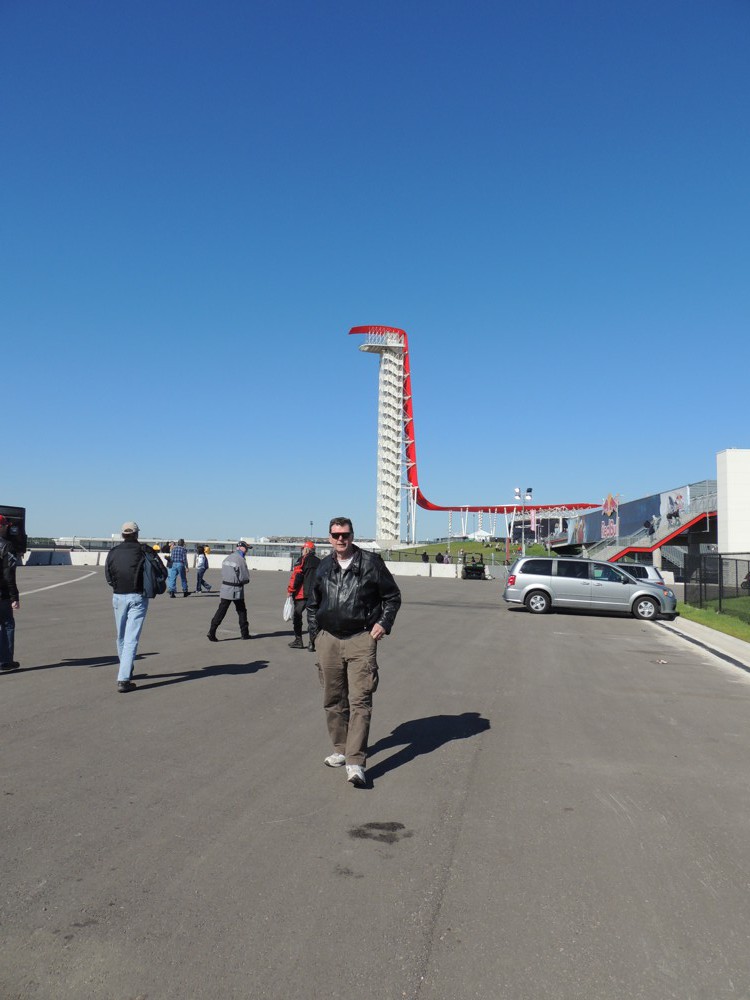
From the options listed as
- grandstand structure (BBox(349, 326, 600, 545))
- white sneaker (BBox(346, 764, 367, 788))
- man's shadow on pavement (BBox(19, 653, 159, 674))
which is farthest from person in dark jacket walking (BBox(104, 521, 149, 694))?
grandstand structure (BBox(349, 326, 600, 545))

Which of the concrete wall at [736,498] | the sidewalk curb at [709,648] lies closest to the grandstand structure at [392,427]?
the concrete wall at [736,498]

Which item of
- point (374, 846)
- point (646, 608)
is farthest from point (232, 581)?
point (646, 608)

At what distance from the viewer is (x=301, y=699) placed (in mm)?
8727

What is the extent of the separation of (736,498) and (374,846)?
140 feet

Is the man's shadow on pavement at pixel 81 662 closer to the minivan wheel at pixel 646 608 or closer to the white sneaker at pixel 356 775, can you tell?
the white sneaker at pixel 356 775

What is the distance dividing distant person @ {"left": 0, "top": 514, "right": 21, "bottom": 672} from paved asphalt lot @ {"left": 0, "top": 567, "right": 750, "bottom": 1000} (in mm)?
524

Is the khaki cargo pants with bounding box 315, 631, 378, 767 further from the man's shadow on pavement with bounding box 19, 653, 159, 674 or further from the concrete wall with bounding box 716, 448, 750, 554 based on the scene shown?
the concrete wall with bounding box 716, 448, 750, 554

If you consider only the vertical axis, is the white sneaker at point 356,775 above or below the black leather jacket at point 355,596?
below

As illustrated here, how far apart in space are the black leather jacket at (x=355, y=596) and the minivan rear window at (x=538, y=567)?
18002mm

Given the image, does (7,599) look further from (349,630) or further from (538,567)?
(538,567)

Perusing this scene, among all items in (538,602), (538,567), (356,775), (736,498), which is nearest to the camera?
(356,775)

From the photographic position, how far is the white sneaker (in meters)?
5.57

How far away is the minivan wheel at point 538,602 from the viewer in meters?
23.2

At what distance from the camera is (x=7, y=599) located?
966cm
